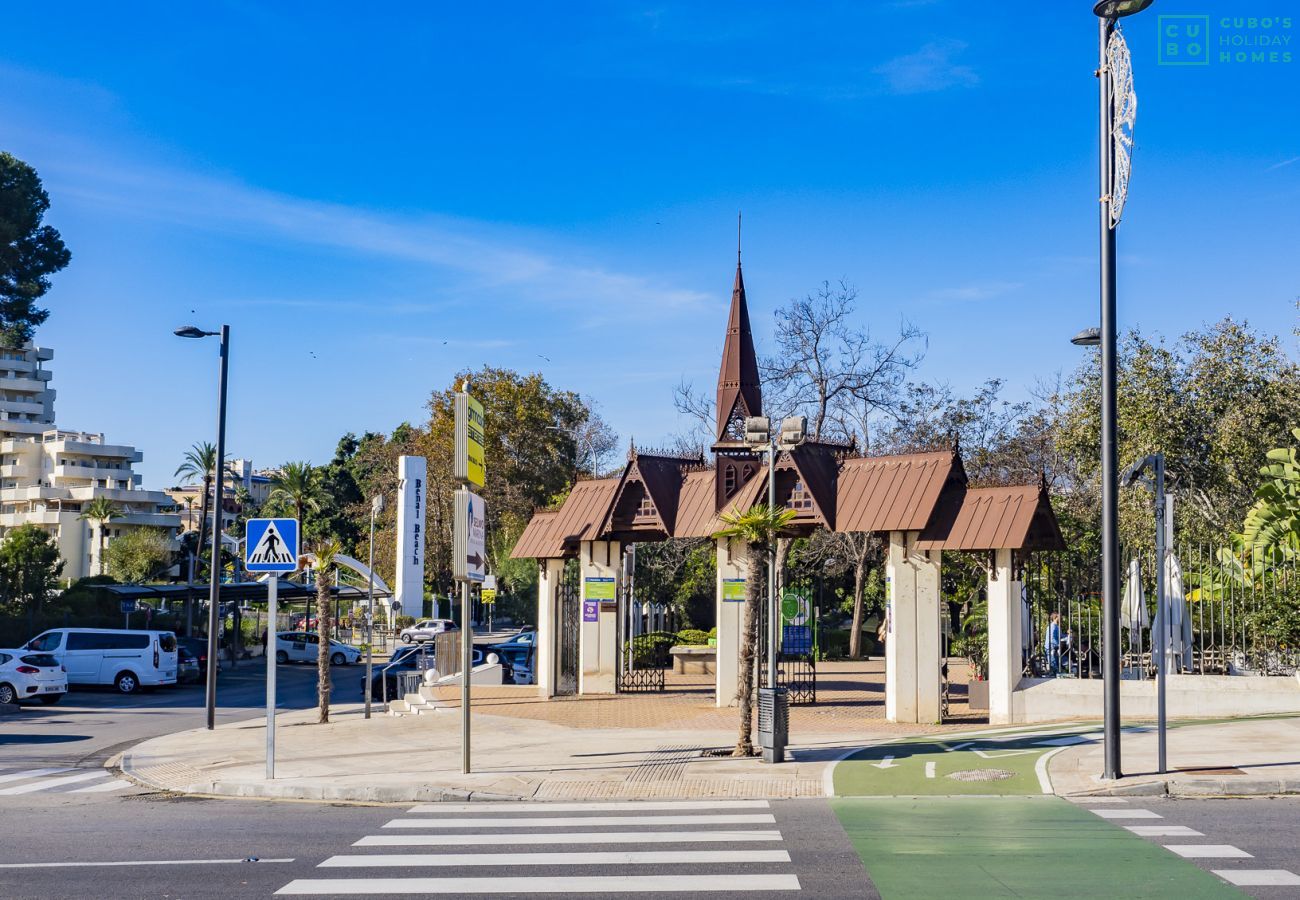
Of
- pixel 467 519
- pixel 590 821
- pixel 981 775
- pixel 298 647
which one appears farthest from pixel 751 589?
pixel 298 647

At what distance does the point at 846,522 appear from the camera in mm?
22281

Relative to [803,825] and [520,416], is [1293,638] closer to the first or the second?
[803,825]

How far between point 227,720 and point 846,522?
1378cm

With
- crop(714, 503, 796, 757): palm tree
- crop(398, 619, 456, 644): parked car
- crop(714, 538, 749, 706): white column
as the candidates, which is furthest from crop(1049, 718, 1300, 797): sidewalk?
crop(398, 619, 456, 644): parked car

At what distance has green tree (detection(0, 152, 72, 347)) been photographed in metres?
59.6

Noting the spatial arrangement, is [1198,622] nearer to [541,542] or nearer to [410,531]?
[541,542]

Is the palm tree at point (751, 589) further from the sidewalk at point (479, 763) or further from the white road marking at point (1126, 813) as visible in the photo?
the white road marking at point (1126, 813)

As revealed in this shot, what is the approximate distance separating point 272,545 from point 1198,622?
16.6 meters

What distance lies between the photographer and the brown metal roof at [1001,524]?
20.1m

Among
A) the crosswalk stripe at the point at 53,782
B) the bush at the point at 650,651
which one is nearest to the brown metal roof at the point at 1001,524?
the crosswalk stripe at the point at 53,782

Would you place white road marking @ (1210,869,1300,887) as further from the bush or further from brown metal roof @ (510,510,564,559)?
the bush

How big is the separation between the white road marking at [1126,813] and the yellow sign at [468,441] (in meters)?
8.35

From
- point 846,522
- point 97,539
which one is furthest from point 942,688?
point 97,539

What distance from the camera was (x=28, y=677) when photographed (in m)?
28.7
